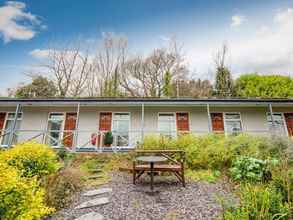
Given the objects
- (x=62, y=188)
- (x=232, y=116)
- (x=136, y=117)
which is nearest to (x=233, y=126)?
(x=232, y=116)

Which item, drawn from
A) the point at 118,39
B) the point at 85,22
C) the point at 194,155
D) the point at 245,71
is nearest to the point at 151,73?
the point at 118,39

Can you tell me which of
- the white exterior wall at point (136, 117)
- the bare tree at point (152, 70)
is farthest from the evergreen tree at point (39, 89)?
the white exterior wall at point (136, 117)

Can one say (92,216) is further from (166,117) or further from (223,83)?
(223,83)

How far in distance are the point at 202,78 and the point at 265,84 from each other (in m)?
6.79

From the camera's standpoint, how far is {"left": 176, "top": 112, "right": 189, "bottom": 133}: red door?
11016 millimetres

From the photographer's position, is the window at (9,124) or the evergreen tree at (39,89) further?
the evergreen tree at (39,89)

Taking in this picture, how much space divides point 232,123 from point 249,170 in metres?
6.93

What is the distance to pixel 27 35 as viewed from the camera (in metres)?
11.7

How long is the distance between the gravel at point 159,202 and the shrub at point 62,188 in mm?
212

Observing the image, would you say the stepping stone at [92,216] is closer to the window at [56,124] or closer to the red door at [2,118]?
the window at [56,124]

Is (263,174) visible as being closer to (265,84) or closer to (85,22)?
(85,22)

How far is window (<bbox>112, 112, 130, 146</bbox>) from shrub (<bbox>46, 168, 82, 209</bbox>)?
18.6 feet

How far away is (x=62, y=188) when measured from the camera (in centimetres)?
421

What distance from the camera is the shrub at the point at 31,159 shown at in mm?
4191
